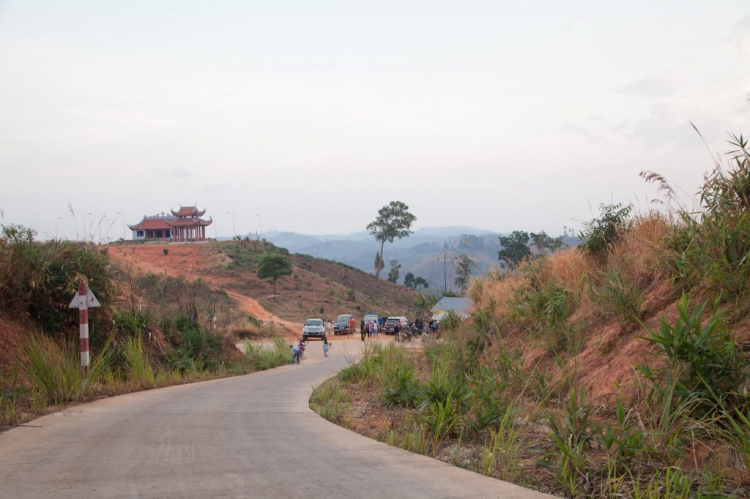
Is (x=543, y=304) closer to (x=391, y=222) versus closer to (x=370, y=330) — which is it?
(x=370, y=330)

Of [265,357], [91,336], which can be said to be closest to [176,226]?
[265,357]

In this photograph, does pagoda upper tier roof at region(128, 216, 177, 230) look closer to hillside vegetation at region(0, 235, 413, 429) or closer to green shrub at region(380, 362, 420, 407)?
hillside vegetation at region(0, 235, 413, 429)

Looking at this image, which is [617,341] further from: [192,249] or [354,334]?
[192,249]

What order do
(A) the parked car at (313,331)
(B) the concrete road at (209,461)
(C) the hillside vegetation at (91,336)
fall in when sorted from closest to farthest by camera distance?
(B) the concrete road at (209,461) → (C) the hillside vegetation at (91,336) → (A) the parked car at (313,331)

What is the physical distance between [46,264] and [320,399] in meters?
7.64

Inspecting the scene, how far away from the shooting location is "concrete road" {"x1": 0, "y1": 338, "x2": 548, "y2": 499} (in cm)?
508

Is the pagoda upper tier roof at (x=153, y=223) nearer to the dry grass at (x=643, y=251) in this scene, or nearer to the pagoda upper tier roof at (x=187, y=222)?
the pagoda upper tier roof at (x=187, y=222)

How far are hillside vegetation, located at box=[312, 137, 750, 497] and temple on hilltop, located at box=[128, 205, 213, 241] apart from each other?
9943 centimetres

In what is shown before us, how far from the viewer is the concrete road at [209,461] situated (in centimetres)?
508

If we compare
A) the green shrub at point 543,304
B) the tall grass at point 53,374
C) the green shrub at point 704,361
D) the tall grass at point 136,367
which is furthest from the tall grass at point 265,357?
the green shrub at point 704,361

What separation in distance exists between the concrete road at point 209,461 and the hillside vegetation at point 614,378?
62 centimetres

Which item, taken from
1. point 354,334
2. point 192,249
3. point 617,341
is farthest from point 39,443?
point 192,249

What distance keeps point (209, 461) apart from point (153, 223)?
111 m

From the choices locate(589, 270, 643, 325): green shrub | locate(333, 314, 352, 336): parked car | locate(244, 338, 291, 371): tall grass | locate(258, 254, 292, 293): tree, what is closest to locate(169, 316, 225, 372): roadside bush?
locate(244, 338, 291, 371): tall grass
